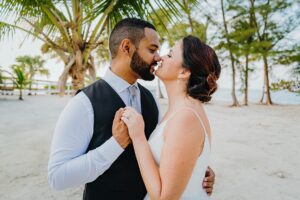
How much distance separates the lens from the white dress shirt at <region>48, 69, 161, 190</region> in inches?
57.2

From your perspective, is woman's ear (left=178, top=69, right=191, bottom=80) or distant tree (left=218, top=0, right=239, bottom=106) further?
distant tree (left=218, top=0, right=239, bottom=106)

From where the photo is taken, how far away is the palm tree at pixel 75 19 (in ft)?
11.0

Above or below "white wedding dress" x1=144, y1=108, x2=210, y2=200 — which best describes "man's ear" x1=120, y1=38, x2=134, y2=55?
above

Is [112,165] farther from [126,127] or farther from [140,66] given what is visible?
[140,66]

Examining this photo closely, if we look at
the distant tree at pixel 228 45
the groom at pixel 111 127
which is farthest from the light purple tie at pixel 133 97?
the distant tree at pixel 228 45

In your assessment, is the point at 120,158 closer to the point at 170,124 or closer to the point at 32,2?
the point at 170,124

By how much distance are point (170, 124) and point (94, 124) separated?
1.61 ft

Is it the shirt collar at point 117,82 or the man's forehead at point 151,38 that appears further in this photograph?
the man's forehead at point 151,38

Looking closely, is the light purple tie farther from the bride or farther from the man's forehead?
the man's forehead

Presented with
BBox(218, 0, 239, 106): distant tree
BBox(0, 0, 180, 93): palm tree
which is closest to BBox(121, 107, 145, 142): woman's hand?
BBox(0, 0, 180, 93): palm tree

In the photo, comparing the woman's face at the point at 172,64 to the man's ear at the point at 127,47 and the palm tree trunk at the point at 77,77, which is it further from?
the palm tree trunk at the point at 77,77

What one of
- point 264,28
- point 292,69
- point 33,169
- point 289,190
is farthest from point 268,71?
point 33,169

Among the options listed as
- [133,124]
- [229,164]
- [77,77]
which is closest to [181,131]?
[133,124]

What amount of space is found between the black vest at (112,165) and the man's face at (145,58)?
33 cm
